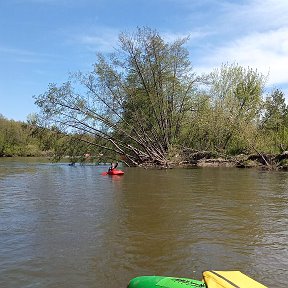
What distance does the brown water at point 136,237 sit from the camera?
703 centimetres

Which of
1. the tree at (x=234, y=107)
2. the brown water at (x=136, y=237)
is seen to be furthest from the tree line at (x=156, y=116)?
the brown water at (x=136, y=237)

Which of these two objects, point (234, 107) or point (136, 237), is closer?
point (136, 237)

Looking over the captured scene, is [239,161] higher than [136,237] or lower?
higher

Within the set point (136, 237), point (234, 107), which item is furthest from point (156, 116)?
point (136, 237)

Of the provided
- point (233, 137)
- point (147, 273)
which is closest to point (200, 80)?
point (233, 137)

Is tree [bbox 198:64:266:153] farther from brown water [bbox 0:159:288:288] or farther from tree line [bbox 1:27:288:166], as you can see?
brown water [bbox 0:159:288:288]

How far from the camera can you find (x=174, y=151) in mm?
35875

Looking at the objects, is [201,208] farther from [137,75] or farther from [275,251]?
[137,75]

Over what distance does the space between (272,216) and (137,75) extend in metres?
26.8

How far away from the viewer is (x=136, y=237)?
9.51m

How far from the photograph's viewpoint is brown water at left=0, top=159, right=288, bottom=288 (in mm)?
7027

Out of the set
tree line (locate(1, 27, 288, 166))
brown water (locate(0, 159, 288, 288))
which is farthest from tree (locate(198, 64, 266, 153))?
brown water (locate(0, 159, 288, 288))

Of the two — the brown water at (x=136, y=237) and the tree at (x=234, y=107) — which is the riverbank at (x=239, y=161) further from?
the brown water at (x=136, y=237)

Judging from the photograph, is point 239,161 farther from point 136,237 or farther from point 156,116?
point 136,237
